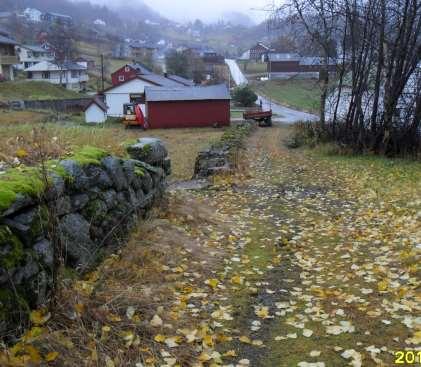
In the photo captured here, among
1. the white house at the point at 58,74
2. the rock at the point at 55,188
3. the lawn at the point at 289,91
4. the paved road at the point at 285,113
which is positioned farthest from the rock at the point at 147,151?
the white house at the point at 58,74

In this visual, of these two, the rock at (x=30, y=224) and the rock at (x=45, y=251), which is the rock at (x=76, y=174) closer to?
the rock at (x=30, y=224)

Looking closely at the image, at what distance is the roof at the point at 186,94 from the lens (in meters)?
40.9

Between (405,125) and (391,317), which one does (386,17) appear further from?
(391,317)

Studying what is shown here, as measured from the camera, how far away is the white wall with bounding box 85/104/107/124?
1781 inches

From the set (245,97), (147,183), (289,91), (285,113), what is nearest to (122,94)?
(245,97)

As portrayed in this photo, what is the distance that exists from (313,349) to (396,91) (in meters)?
14.2

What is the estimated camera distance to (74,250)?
536 cm

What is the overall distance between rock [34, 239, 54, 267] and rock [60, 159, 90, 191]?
1058mm

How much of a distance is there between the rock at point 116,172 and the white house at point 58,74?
240 feet

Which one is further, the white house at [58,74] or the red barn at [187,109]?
the white house at [58,74]

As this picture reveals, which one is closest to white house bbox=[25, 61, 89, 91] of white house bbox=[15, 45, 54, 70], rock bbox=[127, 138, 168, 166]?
white house bbox=[15, 45, 54, 70]

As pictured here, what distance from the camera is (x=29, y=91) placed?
184 ft

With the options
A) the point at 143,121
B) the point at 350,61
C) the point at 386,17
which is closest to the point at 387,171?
the point at 386,17

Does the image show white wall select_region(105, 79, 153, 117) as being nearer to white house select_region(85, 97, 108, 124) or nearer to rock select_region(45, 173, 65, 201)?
white house select_region(85, 97, 108, 124)
